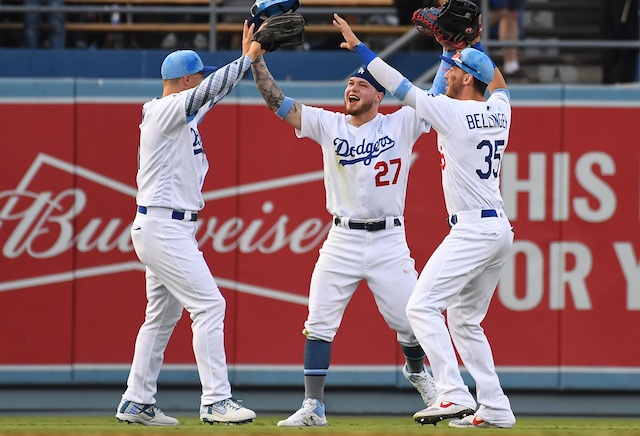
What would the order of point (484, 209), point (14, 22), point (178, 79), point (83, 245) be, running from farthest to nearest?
1. point (14, 22)
2. point (83, 245)
3. point (178, 79)
4. point (484, 209)

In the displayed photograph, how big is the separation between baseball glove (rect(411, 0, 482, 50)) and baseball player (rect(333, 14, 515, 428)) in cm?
29

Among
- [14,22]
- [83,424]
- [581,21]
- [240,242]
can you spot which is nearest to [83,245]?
[240,242]

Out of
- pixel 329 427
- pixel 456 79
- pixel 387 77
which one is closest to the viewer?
pixel 387 77

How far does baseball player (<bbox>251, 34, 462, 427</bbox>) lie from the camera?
277 inches

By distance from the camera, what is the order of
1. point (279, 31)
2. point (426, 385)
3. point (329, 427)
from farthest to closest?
point (426, 385)
point (329, 427)
point (279, 31)

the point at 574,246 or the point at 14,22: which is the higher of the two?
the point at 14,22

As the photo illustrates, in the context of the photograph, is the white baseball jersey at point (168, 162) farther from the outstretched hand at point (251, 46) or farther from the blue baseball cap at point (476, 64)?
the blue baseball cap at point (476, 64)

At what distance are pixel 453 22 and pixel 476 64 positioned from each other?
450mm

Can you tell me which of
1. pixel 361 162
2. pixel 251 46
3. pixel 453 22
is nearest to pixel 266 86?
pixel 251 46

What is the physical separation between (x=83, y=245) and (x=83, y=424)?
1966 mm

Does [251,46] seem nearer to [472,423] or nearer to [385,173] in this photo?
[385,173]

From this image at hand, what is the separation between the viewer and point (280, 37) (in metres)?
6.77

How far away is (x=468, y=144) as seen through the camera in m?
6.62

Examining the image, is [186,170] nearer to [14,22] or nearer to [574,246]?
[574,246]
